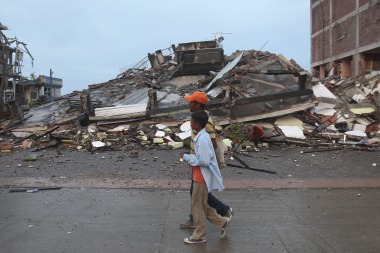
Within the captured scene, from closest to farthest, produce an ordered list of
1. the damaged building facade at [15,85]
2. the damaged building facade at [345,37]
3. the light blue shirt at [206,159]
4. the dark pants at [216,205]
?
the light blue shirt at [206,159] → the dark pants at [216,205] → the damaged building facade at [15,85] → the damaged building facade at [345,37]

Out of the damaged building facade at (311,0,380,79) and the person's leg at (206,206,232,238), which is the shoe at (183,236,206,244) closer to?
the person's leg at (206,206,232,238)

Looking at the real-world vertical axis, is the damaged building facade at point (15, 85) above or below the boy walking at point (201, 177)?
above

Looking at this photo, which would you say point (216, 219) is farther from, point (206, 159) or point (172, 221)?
point (172, 221)

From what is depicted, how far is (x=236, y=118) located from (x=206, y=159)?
28.9 ft

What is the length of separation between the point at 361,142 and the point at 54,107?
540 inches

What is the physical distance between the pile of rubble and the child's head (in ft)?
22.6

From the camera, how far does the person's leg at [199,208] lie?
14.2ft

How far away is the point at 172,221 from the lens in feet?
17.0

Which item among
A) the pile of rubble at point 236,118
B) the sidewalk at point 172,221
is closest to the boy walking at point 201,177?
the sidewalk at point 172,221

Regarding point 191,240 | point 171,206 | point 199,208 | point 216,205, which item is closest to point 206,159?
point 199,208

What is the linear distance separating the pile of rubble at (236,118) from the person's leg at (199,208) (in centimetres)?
684

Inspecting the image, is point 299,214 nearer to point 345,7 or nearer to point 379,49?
point 379,49

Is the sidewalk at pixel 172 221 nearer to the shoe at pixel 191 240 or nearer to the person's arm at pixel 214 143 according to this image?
the shoe at pixel 191 240

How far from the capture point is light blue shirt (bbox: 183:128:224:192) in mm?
4223
